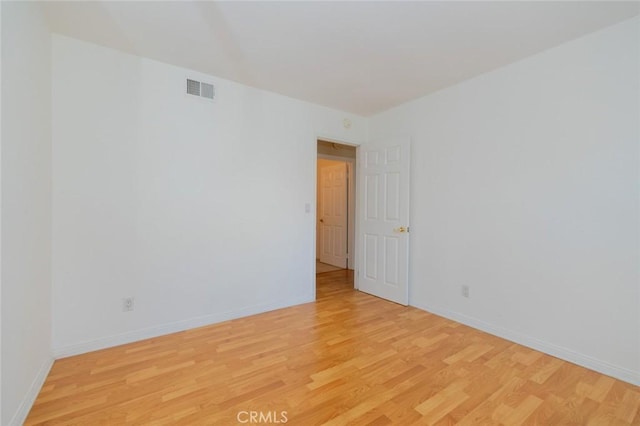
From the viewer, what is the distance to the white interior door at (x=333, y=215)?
5.76 m

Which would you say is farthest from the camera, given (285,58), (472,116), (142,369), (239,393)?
(472,116)

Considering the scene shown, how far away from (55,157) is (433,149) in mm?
3580

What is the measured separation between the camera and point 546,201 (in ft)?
7.81

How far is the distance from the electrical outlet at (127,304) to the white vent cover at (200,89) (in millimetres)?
2008

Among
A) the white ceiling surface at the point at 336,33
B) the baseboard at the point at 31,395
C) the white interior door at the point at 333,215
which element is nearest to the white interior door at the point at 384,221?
the white ceiling surface at the point at 336,33

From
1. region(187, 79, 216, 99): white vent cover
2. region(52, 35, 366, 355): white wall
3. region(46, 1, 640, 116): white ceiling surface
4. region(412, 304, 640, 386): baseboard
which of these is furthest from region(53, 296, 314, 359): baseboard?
region(46, 1, 640, 116): white ceiling surface

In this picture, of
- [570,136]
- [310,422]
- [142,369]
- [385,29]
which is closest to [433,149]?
[570,136]

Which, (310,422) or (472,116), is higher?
(472,116)

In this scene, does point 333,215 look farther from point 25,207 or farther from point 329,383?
point 25,207

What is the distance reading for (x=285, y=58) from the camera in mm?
2516

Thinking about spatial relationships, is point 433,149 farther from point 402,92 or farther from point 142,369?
point 142,369

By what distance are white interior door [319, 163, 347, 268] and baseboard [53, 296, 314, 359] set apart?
2.49m

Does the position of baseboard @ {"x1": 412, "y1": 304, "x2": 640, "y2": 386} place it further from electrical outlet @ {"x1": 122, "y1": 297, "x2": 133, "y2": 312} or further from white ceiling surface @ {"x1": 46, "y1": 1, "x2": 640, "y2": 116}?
electrical outlet @ {"x1": 122, "y1": 297, "x2": 133, "y2": 312}

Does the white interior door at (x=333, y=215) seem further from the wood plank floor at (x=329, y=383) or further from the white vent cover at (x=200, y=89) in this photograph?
the white vent cover at (x=200, y=89)
